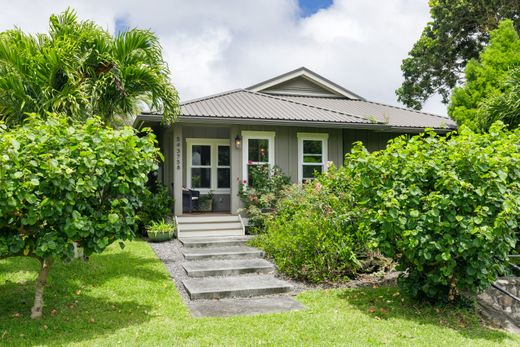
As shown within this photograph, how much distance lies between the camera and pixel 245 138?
1210cm

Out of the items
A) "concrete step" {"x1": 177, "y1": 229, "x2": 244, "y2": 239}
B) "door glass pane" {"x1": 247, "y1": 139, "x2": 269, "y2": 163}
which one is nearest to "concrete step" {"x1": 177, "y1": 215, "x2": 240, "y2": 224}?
"concrete step" {"x1": 177, "y1": 229, "x2": 244, "y2": 239}

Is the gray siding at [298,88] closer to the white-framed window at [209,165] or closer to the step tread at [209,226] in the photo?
the white-framed window at [209,165]

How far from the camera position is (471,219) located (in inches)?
217

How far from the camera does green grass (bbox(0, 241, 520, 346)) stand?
4.92 metres

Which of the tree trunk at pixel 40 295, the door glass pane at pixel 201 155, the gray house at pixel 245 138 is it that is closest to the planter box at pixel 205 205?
the gray house at pixel 245 138

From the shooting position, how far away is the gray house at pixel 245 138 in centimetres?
1161

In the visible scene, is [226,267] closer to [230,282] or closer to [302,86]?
[230,282]

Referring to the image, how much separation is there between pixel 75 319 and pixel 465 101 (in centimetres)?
1259

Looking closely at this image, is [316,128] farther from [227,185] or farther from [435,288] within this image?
[435,288]

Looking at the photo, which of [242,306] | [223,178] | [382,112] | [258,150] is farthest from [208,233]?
[382,112]

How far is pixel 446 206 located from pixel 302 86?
42.0 ft

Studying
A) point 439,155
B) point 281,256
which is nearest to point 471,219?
point 439,155

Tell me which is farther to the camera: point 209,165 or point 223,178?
point 223,178

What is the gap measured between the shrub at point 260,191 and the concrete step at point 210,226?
0.47 m
